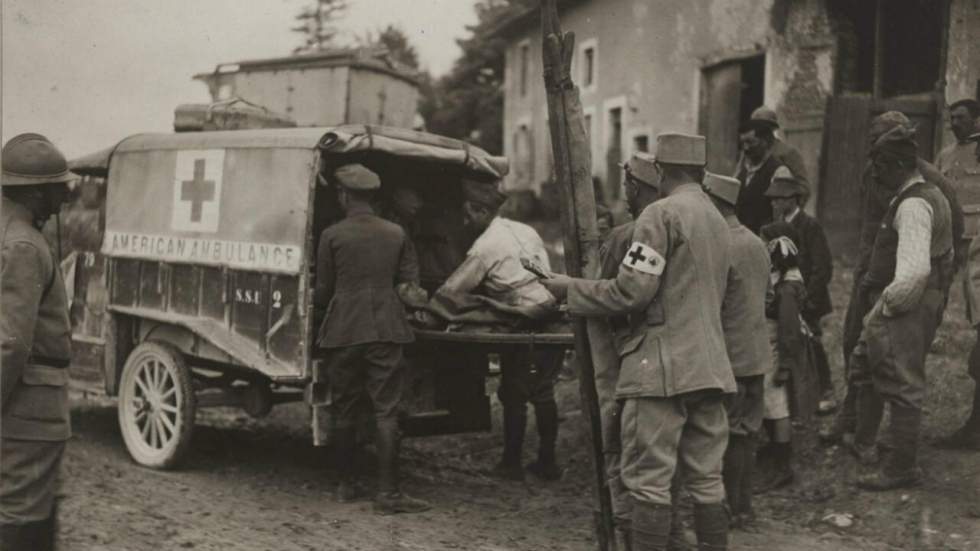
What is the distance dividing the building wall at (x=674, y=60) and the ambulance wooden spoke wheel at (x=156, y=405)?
391 inches

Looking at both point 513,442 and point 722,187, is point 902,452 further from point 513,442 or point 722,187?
point 513,442

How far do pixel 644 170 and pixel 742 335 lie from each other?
109cm

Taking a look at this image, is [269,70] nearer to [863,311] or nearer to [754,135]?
[754,135]

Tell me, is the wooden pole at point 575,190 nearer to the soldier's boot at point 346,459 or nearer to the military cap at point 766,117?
the soldier's boot at point 346,459

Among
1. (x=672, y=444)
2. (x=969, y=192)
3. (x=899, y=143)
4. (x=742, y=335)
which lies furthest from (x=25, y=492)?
(x=969, y=192)

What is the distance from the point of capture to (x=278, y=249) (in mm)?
7574

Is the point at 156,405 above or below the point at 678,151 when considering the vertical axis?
below

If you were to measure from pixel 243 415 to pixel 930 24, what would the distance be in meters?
9.85

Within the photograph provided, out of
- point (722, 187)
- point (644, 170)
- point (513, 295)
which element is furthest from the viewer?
point (513, 295)

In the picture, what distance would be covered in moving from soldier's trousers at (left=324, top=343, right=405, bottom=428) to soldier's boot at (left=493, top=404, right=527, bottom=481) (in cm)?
119

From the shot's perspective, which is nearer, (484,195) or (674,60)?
(484,195)

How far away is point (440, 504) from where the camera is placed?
7516 mm

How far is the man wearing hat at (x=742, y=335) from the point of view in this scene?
6.14 metres

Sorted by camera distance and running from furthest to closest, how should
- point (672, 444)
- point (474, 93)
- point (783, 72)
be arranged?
point (474, 93) < point (783, 72) < point (672, 444)
